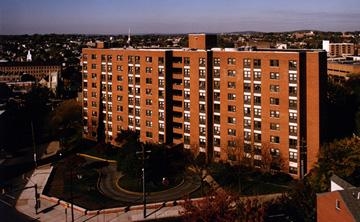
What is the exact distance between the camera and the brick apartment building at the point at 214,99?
54625 mm

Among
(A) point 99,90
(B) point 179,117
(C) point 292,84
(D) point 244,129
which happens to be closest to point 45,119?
(A) point 99,90

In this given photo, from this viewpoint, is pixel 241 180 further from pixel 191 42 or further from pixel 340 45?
pixel 340 45

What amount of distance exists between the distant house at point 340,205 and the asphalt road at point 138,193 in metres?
17.3

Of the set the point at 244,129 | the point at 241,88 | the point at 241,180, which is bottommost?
the point at 241,180

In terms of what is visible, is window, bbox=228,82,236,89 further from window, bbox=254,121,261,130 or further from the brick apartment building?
window, bbox=254,121,261,130

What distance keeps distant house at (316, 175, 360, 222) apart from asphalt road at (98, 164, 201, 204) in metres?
17.3

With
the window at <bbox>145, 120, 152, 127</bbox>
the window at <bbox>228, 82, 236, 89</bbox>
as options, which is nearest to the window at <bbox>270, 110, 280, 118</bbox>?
the window at <bbox>228, 82, 236, 89</bbox>

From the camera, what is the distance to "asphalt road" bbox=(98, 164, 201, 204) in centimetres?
4969

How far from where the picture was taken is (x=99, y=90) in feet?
240

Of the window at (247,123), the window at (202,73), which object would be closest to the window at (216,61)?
the window at (202,73)

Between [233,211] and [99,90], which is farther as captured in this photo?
[99,90]

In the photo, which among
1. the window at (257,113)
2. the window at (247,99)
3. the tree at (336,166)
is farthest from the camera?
the window at (247,99)

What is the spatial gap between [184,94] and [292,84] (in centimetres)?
1455

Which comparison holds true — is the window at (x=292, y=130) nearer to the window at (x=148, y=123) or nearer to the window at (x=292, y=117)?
the window at (x=292, y=117)
